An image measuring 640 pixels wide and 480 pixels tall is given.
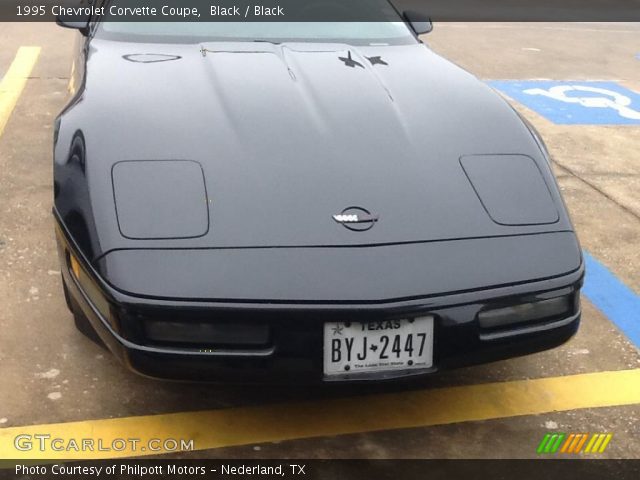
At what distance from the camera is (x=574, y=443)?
2.49 metres

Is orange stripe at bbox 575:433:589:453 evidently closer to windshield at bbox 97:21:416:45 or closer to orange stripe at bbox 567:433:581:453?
orange stripe at bbox 567:433:581:453

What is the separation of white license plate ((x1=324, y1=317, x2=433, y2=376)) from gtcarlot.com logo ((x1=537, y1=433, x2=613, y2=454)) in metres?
0.57

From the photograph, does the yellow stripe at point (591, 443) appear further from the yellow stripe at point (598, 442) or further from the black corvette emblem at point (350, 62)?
the black corvette emblem at point (350, 62)

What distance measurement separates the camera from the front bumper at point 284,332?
6.89 feet

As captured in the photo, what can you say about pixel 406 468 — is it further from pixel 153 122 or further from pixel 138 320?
pixel 153 122

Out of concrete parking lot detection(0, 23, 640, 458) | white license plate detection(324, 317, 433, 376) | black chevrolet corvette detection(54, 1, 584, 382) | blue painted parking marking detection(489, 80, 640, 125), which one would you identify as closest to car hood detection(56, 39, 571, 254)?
black chevrolet corvette detection(54, 1, 584, 382)

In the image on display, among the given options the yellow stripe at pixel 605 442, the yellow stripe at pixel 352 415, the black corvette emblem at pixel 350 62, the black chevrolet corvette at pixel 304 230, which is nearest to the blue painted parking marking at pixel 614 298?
the yellow stripe at pixel 352 415

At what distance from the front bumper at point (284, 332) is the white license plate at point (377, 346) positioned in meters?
0.02

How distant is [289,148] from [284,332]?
70cm

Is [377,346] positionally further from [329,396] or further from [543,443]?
[543,443]

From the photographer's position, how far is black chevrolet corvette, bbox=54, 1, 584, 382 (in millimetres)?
2133

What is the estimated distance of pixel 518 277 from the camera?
2258 millimetres

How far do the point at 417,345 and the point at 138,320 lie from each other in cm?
77

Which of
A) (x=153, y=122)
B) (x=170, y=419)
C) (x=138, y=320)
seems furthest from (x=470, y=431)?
(x=153, y=122)
